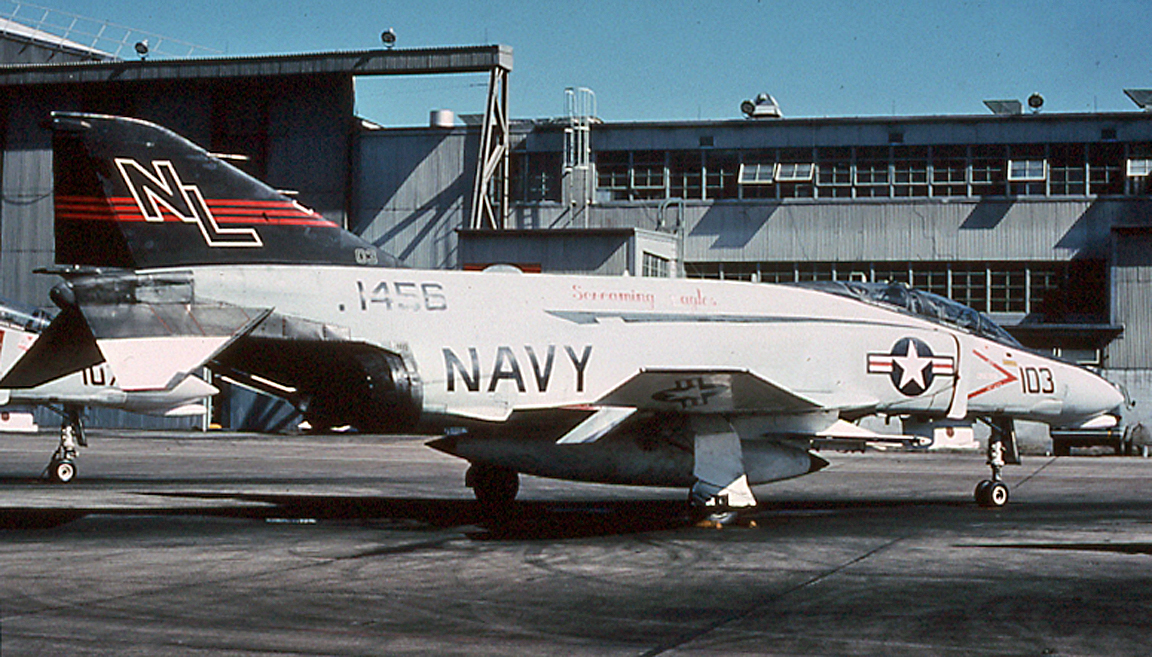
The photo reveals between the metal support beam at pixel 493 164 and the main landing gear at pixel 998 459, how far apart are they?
29803mm

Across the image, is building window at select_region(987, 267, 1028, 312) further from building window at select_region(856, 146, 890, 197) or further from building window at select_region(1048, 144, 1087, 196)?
building window at select_region(856, 146, 890, 197)

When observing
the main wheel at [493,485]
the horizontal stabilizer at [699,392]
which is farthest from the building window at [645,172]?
the horizontal stabilizer at [699,392]

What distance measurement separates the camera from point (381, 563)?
1135 centimetres

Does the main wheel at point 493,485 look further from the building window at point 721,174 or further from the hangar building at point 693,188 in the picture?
the building window at point 721,174

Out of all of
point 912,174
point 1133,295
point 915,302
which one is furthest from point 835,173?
point 915,302

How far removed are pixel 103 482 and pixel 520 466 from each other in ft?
31.8

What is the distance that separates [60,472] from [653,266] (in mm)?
25585

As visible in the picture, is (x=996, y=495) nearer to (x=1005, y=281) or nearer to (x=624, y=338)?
(x=624, y=338)

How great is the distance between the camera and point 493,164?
46.4 metres

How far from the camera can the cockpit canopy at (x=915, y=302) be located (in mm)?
17172

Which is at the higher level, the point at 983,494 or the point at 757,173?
the point at 757,173

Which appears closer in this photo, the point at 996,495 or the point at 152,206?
the point at 152,206

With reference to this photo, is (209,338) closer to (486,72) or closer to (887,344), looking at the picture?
(887,344)

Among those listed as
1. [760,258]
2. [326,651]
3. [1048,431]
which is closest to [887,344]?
[326,651]
